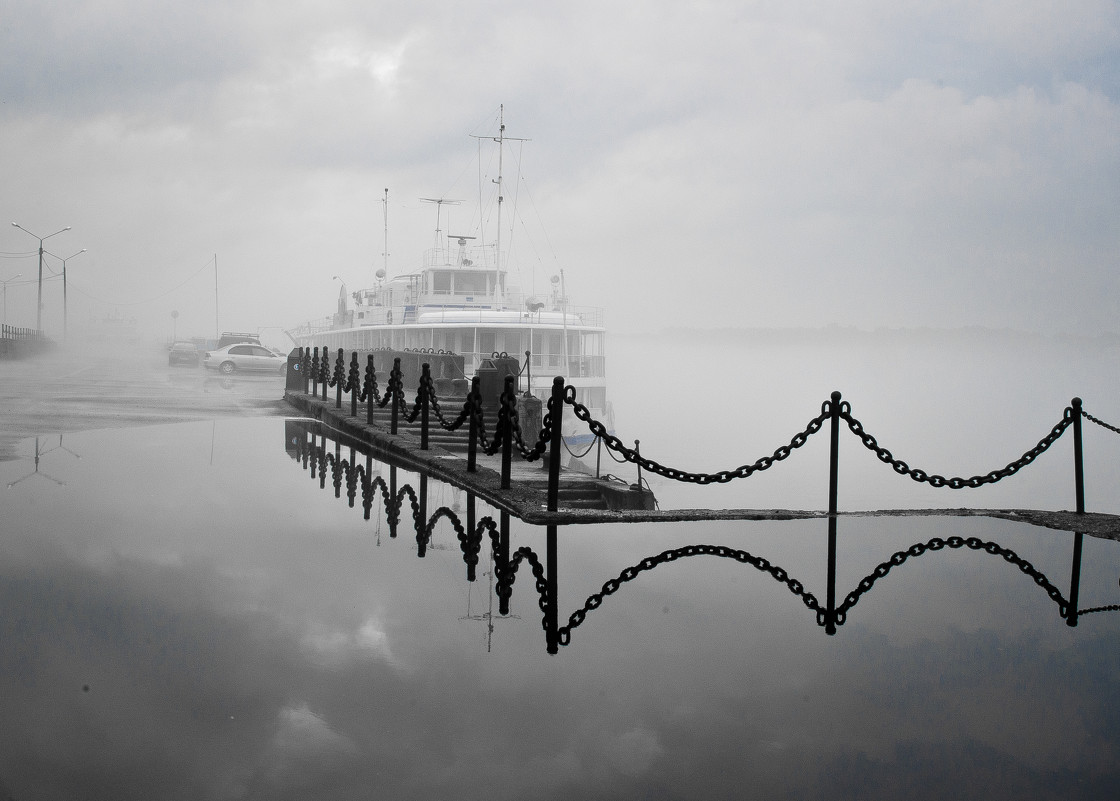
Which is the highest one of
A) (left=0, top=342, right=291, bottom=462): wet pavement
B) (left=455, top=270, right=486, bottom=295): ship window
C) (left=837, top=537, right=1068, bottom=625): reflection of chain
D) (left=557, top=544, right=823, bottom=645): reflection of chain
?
(left=455, top=270, right=486, bottom=295): ship window

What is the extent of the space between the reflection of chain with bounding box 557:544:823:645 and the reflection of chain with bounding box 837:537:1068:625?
0.80 feet

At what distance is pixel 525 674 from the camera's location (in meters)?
3.91

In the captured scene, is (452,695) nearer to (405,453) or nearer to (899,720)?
(899,720)

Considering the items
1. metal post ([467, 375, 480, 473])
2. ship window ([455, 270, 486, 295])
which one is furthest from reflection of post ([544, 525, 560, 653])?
ship window ([455, 270, 486, 295])

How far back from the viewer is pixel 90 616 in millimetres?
4516

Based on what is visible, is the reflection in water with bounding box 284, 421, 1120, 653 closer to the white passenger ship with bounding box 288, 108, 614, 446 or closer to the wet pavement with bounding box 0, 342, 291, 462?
the wet pavement with bounding box 0, 342, 291, 462

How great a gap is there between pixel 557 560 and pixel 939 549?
2.92 metres

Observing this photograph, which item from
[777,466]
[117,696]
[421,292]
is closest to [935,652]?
[117,696]

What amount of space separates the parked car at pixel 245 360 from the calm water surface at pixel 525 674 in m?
32.9

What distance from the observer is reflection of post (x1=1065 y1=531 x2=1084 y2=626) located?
16.6ft

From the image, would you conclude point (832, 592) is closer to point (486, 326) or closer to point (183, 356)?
point (486, 326)

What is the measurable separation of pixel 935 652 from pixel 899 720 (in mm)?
1019

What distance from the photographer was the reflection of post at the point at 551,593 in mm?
4398

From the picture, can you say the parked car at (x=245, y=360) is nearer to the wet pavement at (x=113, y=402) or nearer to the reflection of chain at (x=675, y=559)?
the wet pavement at (x=113, y=402)
